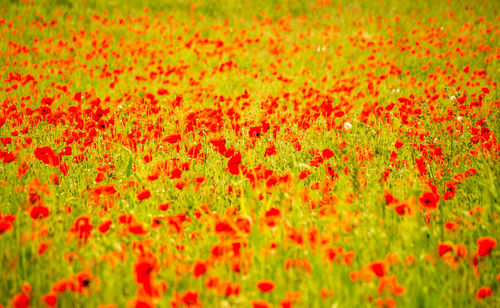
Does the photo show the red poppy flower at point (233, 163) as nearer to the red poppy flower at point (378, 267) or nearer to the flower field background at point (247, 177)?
the flower field background at point (247, 177)

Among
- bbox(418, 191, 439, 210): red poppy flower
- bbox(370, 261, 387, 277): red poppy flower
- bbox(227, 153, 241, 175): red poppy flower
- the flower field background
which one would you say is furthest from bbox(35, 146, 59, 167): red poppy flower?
bbox(418, 191, 439, 210): red poppy flower

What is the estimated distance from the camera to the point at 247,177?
8.31 feet

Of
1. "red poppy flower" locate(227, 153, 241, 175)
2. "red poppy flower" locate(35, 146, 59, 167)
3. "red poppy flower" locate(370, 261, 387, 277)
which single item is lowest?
"red poppy flower" locate(370, 261, 387, 277)

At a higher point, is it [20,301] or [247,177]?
[247,177]

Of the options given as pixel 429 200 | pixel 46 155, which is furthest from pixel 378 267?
pixel 46 155

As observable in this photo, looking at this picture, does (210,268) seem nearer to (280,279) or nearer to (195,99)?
(280,279)

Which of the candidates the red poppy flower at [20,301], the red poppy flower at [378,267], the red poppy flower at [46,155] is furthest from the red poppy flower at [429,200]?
the red poppy flower at [46,155]

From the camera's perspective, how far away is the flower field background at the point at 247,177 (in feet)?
5.79

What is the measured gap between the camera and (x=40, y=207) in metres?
1.92

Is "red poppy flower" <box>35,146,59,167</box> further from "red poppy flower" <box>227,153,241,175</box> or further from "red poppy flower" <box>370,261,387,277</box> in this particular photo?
"red poppy flower" <box>370,261,387,277</box>

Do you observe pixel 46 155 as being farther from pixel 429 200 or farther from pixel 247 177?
pixel 429 200

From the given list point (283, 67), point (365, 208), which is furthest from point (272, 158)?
point (283, 67)

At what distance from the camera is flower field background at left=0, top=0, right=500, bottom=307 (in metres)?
1.76

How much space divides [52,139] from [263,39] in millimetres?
6691
